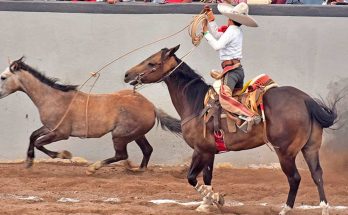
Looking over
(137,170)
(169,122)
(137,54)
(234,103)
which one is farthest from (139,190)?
(137,54)

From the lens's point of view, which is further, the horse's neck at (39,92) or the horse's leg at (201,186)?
the horse's neck at (39,92)

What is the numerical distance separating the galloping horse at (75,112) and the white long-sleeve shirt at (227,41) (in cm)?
285

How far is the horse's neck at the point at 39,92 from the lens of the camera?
12938 millimetres

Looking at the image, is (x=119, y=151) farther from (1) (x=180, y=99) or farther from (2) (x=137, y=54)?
(1) (x=180, y=99)

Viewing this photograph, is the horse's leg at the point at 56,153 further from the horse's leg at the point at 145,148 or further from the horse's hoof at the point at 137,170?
the horse's leg at the point at 145,148

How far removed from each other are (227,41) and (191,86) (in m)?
0.80

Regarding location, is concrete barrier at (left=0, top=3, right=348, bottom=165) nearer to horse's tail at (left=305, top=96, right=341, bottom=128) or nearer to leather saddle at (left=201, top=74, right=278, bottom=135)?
leather saddle at (left=201, top=74, right=278, bottom=135)

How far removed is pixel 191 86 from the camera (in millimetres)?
10656

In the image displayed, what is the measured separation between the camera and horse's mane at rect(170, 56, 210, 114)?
10523 mm

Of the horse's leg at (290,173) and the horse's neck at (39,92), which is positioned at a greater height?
the horse's neck at (39,92)

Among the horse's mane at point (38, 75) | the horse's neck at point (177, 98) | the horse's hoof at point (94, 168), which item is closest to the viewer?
the horse's neck at point (177, 98)

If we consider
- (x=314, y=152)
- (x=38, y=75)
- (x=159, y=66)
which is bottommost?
(x=314, y=152)

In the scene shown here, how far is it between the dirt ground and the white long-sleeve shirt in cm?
176

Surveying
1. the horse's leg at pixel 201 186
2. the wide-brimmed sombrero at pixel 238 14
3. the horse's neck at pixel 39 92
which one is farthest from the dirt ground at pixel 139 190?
the wide-brimmed sombrero at pixel 238 14
